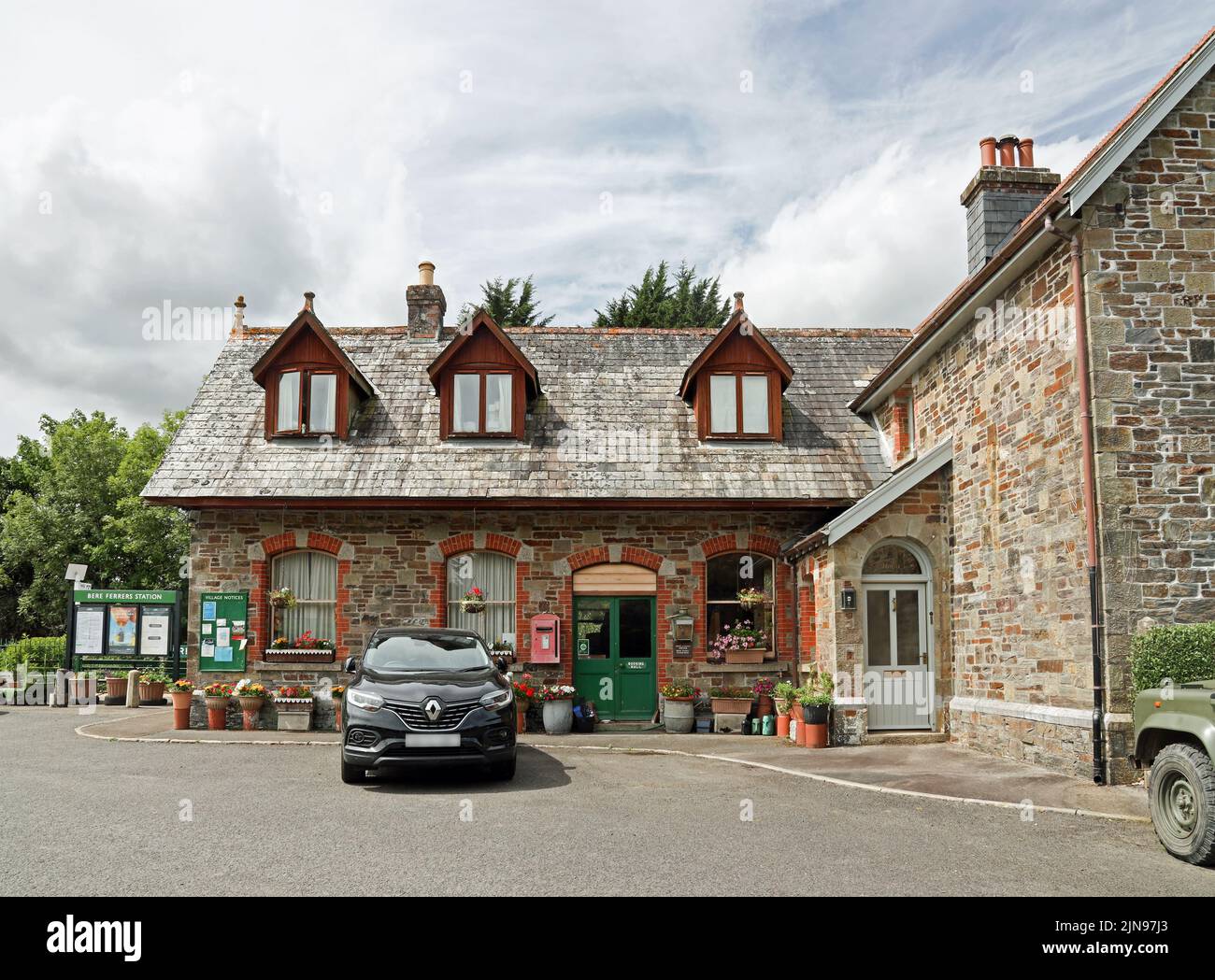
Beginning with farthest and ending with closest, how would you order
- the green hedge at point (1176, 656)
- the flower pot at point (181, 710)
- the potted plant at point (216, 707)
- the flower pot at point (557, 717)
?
the flower pot at point (181, 710) → the potted plant at point (216, 707) → the flower pot at point (557, 717) → the green hedge at point (1176, 656)

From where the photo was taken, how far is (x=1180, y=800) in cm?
710

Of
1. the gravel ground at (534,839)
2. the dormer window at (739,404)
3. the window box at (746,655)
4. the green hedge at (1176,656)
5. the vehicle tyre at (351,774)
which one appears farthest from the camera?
the dormer window at (739,404)

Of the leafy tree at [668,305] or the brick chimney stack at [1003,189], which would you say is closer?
the brick chimney stack at [1003,189]

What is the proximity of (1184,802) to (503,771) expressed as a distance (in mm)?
6421

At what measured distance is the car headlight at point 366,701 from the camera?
32.9 ft

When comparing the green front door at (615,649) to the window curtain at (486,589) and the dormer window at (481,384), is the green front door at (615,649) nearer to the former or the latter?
the window curtain at (486,589)

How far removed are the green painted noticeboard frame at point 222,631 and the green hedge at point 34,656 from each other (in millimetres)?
14065

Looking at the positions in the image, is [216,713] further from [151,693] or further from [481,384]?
[151,693]

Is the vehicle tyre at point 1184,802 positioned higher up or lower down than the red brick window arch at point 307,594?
lower down

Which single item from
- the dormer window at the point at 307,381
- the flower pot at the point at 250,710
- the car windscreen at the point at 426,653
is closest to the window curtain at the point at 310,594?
the flower pot at the point at 250,710

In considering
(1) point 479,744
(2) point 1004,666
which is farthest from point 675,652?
(1) point 479,744

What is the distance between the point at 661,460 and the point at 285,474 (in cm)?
637

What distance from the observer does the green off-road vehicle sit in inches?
263

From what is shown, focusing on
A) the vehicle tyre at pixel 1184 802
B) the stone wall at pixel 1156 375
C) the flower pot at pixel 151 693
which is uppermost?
the stone wall at pixel 1156 375
